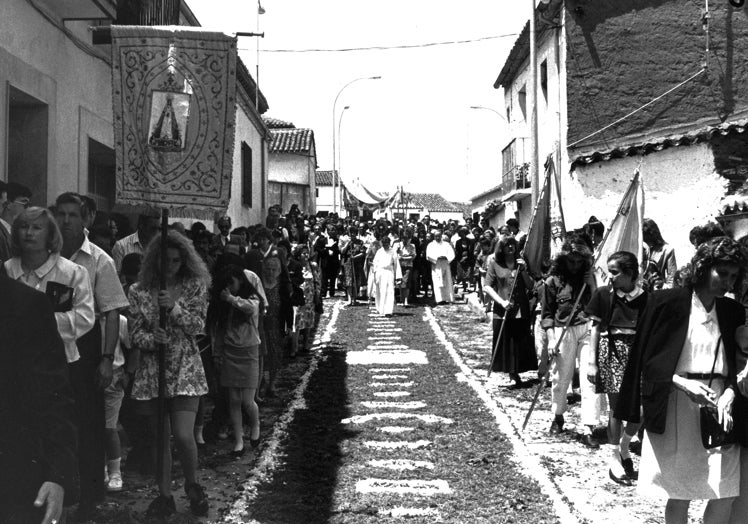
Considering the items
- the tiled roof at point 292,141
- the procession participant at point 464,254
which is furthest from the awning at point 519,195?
the tiled roof at point 292,141

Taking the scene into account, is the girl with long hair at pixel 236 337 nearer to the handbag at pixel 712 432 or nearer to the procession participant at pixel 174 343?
the procession participant at pixel 174 343

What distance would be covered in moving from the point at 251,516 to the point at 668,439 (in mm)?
2851

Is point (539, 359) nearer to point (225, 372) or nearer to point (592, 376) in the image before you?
point (592, 376)

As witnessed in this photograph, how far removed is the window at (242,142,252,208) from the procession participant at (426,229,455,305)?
4.92m

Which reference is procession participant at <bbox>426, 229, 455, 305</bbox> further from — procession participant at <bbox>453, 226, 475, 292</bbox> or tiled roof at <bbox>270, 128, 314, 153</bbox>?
tiled roof at <bbox>270, 128, 314, 153</bbox>

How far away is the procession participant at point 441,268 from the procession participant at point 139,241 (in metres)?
16.2

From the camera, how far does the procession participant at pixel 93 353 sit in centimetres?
613

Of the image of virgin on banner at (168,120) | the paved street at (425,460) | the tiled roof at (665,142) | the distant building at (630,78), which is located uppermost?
the distant building at (630,78)

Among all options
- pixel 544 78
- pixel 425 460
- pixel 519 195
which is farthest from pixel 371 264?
pixel 425 460

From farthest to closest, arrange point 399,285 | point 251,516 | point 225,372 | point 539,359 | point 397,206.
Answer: point 397,206 → point 399,285 → point 539,359 → point 225,372 → point 251,516

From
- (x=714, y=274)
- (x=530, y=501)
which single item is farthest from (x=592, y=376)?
(x=714, y=274)

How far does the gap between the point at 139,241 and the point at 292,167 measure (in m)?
44.1

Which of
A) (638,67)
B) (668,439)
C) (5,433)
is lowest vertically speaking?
(668,439)

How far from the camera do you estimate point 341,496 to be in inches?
286
